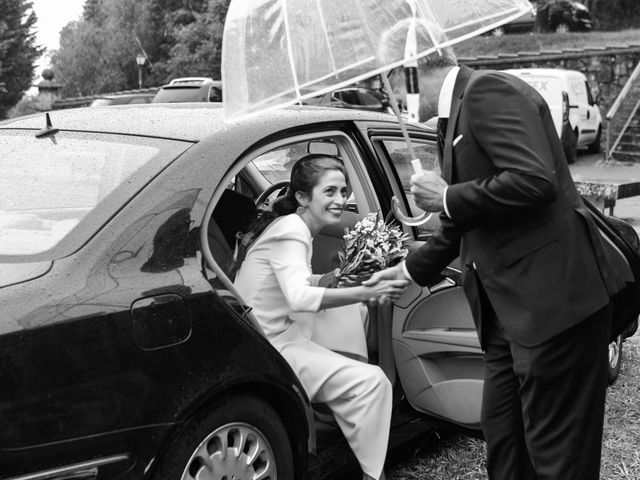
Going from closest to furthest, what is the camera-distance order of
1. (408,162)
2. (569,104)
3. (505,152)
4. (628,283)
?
1. (505,152)
2. (628,283)
3. (408,162)
4. (569,104)

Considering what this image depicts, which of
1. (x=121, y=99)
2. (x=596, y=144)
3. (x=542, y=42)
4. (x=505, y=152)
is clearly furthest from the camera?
(x=542, y=42)

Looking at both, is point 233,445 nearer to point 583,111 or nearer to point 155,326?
point 155,326

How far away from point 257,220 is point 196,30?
5075 centimetres

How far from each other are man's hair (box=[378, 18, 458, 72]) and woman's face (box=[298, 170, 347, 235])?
929mm

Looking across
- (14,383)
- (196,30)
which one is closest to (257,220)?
(14,383)

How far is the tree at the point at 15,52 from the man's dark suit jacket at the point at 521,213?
139 ft

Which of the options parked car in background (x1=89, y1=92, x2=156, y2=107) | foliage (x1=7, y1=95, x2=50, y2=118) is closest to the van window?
parked car in background (x1=89, y1=92, x2=156, y2=107)

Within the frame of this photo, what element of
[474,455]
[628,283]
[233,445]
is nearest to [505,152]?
[628,283]

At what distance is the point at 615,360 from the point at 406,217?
2192 mm

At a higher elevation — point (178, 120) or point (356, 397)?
point (178, 120)

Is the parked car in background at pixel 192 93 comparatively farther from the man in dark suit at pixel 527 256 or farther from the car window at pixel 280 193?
the man in dark suit at pixel 527 256

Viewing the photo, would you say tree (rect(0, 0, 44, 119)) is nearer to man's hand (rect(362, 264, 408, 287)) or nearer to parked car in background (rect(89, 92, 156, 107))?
parked car in background (rect(89, 92, 156, 107))

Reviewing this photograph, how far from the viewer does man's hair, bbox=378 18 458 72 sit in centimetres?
281

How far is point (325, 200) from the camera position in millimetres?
3689
